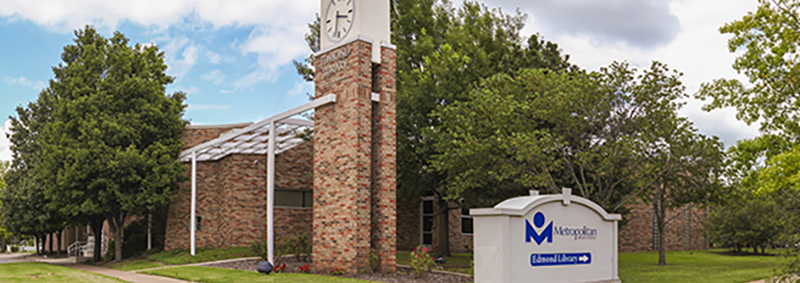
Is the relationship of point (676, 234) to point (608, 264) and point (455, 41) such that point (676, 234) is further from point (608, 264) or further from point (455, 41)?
point (608, 264)

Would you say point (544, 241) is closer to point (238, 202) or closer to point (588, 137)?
point (588, 137)

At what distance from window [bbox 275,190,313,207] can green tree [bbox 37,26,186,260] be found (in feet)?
13.8

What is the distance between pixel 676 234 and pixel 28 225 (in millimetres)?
31967

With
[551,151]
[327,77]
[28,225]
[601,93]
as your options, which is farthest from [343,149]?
[28,225]

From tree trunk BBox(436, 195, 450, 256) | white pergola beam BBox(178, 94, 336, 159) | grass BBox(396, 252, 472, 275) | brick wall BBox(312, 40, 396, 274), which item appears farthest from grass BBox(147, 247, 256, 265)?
brick wall BBox(312, 40, 396, 274)

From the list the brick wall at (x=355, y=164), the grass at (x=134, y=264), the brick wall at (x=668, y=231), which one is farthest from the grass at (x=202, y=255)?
the brick wall at (x=668, y=231)

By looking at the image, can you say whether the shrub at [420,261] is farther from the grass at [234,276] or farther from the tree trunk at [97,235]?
the tree trunk at [97,235]

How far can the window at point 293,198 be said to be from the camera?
1016 inches

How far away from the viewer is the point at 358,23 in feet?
A: 54.5

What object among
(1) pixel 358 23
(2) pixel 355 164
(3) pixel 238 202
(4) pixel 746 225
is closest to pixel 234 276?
(2) pixel 355 164

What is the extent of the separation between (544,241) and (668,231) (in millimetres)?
25950

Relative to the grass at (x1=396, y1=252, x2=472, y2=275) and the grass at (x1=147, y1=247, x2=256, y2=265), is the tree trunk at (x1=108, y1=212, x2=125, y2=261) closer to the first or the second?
the grass at (x1=147, y1=247, x2=256, y2=265)

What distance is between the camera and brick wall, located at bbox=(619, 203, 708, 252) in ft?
105

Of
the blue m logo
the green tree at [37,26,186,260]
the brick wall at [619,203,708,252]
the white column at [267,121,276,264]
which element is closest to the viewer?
the blue m logo
